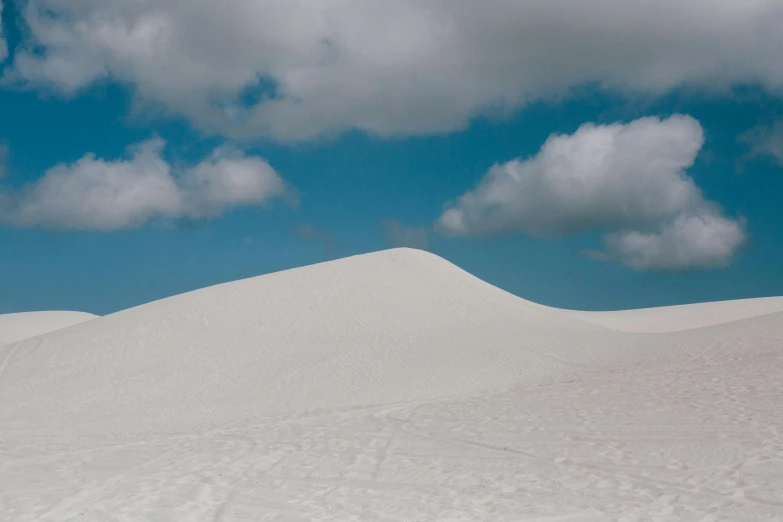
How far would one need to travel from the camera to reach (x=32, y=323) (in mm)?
52469

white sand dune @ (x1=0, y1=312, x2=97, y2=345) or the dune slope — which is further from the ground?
white sand dune @ (x1=0, y1=312, x2=97, y2=345)

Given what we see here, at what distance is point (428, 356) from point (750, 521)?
16761 millimetres

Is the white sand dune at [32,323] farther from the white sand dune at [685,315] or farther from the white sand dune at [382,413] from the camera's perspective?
the white sand dune at [685,315]

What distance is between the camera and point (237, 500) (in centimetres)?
847

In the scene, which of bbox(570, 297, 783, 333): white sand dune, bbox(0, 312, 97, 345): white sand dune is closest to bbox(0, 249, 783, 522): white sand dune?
bbox(570, 297, 783, 333): white sand dune

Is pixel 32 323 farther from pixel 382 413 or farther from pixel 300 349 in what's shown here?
pixel 382 413

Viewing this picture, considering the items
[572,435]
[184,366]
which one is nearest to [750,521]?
[572,435]

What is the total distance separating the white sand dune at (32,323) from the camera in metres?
48.0

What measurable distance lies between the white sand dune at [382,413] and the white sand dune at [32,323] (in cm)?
2022

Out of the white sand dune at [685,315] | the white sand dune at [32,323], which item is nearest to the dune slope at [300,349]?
the white sand dune at [685,315]

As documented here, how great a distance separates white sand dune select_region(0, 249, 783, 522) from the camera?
820cm

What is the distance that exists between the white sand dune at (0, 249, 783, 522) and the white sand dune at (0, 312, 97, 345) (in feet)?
66.3

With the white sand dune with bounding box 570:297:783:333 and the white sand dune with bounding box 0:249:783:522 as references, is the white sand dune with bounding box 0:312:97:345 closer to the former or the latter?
the white sand dune with bounding box 0:249:783:522

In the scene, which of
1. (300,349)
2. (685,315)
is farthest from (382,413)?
(685,315)
